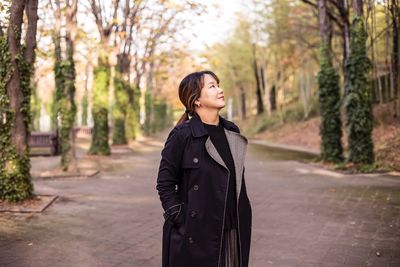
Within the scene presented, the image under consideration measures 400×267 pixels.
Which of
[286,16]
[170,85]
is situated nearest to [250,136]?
[286,16]

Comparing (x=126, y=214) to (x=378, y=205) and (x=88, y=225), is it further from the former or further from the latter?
(x=378, y=205)

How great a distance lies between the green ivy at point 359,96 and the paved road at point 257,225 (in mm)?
1967

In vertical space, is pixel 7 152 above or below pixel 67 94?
below

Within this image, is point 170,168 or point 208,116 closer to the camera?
point 170,168

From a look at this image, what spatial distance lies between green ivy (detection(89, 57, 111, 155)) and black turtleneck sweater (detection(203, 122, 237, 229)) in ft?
64.1

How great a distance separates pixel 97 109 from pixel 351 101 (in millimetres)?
11310

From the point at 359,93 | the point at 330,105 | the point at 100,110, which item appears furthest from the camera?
the point at 100,110

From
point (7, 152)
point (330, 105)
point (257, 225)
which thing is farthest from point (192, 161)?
point (330, 105)

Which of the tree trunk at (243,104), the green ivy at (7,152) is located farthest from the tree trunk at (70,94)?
the tree trunk at (243,104)

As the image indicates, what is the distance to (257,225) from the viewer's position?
818 centimetres

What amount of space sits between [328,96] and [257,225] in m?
10.6

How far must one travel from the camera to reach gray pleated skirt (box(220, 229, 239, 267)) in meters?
3.29

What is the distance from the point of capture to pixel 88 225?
26.9ft

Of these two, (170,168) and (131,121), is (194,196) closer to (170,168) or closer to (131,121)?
(170,168)
